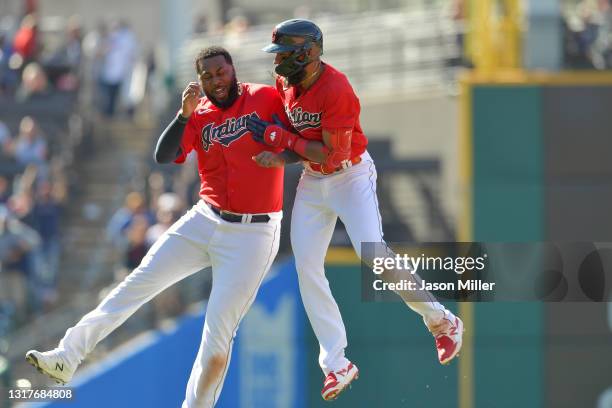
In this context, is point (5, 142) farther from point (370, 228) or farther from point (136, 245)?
point (370, 228)

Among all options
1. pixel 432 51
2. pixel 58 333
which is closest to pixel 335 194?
pixel 58 333

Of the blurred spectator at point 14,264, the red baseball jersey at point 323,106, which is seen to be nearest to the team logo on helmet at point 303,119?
the red baseball jersey at point 323,106

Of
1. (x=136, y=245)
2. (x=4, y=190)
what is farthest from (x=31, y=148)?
(x=136, y=245)

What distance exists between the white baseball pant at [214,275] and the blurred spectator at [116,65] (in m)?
10.8

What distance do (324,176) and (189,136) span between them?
82 cm

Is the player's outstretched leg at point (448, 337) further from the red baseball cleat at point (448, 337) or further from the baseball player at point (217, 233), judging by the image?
the baseball player at point (217, 233)

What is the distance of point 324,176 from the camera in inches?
332

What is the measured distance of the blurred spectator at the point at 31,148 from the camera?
16.8 m

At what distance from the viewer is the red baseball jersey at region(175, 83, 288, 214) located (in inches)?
327

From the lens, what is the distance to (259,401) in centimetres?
1266

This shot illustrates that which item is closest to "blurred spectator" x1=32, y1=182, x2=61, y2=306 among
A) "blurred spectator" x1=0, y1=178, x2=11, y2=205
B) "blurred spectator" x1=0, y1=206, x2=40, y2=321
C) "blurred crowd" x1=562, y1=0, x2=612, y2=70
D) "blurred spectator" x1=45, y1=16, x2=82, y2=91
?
"blurred spectator" x1=0, y1=178, x2=11, y2=205

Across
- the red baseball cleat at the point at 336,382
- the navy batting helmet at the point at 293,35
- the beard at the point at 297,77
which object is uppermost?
the navy batting helmet at the point at 293,35

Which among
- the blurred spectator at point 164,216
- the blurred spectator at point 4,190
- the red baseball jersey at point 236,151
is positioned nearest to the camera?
the red baseball jersey at point 236,151

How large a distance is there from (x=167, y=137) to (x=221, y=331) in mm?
1176
